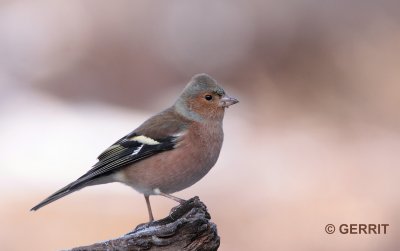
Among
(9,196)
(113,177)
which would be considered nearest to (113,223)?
(9,196)

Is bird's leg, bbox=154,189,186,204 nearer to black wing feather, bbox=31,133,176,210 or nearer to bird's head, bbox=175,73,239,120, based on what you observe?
black wing feather, bbox=31,133,176,210

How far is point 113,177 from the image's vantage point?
550 centimetres

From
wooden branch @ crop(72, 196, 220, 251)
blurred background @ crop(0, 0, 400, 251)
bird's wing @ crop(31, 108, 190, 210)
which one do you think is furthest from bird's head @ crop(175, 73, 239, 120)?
blurred background @ crop(0, 0, 400, 251)

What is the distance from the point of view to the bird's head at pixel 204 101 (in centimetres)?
569

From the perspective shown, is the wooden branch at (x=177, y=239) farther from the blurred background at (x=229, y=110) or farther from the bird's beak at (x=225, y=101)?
the blurred background at (x=229, y=110)

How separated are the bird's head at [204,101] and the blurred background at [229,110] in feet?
8.43

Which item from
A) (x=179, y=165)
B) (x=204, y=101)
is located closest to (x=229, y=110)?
(x=204, y=101)

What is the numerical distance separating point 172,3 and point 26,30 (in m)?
2.68

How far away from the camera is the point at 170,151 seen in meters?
5.36

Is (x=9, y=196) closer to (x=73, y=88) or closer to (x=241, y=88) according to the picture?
(x=73, y=88)

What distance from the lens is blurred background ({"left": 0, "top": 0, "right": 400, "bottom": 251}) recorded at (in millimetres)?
8211

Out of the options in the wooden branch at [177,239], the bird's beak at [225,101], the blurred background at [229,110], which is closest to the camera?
the wooden branch at [177,239]

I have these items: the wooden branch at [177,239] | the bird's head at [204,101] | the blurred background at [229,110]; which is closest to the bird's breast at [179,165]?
the bird's head at [204,101]

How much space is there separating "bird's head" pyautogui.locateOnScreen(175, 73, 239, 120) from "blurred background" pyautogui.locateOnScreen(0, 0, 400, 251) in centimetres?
257
